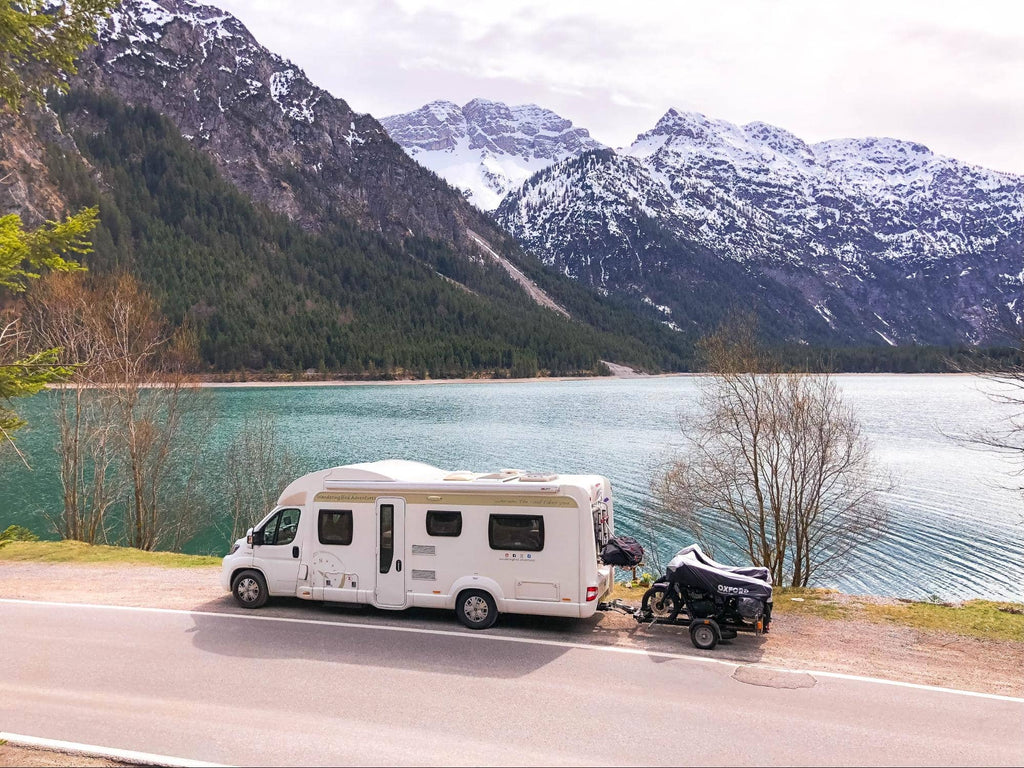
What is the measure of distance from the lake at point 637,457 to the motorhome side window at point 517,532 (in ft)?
Result: 61.6

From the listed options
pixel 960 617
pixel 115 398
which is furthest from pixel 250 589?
pixel 115 398

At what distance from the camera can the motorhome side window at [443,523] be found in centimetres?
1391

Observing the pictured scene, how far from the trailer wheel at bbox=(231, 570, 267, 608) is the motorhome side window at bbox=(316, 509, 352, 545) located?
1.84 meters

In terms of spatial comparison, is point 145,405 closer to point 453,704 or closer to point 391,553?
point 391,553

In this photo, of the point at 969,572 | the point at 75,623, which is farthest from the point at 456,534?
the point at 969,572

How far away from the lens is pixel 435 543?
14047 mm

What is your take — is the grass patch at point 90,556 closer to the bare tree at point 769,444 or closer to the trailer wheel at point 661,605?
the trailer wheel at point 661,605

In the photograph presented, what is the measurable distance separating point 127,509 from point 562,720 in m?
33.5

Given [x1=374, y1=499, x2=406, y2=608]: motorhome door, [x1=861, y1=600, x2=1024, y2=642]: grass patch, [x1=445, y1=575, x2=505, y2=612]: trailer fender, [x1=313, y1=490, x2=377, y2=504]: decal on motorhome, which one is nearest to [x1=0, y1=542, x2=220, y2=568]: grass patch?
[x1=313, y1=490, x2=377, y2=504]: decal on motorhome

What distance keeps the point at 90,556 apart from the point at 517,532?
1588 centimetres

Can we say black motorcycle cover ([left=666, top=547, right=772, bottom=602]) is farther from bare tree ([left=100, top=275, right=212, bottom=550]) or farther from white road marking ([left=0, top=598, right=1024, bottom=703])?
bare tree ([left=100, top=275, right=212, bottom=550])

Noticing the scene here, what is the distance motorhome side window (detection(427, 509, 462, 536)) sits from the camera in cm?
1391

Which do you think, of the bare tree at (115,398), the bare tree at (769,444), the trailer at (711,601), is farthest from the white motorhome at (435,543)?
the bare tree at (115,398)

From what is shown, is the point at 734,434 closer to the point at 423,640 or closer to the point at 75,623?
the point at 423,640
